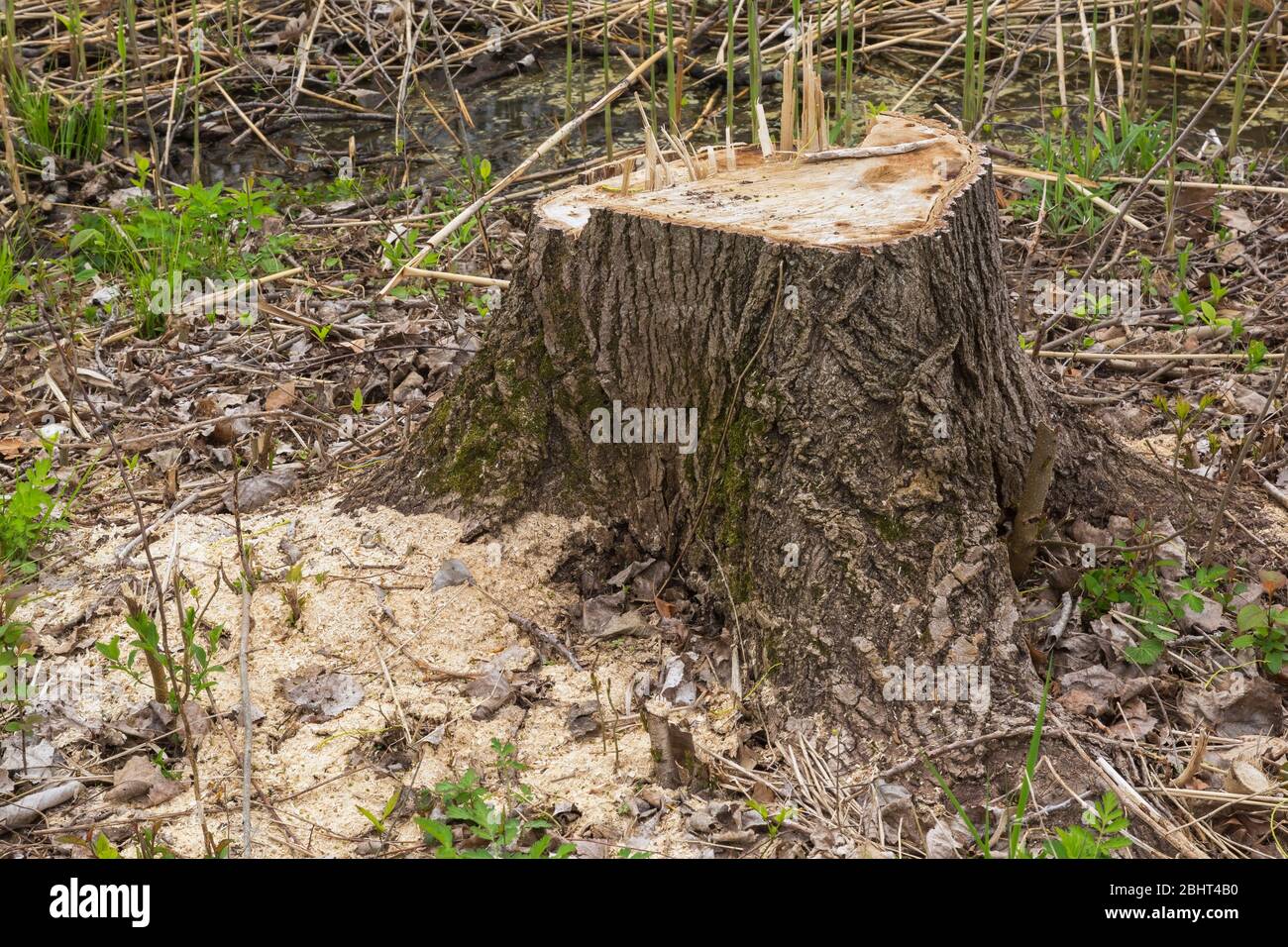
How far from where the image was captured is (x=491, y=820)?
2.07m

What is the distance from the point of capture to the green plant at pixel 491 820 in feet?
6.52

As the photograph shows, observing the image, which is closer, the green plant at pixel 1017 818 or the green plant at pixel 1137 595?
the green plant at pixel 1017 818

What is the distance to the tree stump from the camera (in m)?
2.33

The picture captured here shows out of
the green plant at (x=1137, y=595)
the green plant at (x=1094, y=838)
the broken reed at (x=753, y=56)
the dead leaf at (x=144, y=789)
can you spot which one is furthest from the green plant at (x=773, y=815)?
the broken reed at (x=753, y=56)

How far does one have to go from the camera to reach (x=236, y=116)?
614 centimetres

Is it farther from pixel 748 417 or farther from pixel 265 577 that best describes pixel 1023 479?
pixel 265 577

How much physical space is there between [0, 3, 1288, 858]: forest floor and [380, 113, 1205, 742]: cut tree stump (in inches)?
5.3

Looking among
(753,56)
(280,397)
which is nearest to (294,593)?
(280,397)

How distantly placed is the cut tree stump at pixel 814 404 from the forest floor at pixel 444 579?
13 cm

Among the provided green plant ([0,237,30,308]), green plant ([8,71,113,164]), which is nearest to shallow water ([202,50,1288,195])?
green plant ([8,71,113,164])

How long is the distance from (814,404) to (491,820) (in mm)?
988

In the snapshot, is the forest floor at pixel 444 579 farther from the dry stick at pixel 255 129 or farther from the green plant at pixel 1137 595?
the dry stick at pixel 255 129

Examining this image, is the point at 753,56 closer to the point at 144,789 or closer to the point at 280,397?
the point at 280,397

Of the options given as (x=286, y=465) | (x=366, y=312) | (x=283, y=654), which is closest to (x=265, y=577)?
(x=283, y=654)
